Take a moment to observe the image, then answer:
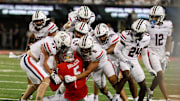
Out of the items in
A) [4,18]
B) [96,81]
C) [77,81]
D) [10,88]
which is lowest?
[4,18]

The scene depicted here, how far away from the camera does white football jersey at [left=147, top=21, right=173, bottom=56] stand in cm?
723

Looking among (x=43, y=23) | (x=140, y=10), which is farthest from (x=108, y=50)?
(x=140, y=10)

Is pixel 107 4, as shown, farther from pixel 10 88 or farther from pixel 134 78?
pixel 134 78

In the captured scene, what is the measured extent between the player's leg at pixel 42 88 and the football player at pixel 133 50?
55.2 inches

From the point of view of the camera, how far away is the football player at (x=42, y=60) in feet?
17.2

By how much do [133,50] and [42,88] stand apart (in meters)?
1.86

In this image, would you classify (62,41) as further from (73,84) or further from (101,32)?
(101,32)

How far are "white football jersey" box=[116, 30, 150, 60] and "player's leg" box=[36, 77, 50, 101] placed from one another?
5.38ft

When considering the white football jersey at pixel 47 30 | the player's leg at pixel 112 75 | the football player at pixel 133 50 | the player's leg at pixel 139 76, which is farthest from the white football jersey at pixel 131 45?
the white football jersey at pixel 47 30

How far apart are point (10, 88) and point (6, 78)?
1689 mm

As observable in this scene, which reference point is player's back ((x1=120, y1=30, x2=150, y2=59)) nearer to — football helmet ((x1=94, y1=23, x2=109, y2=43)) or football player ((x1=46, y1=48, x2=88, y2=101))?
football helmet ((x1=94, y1=23, x2=109, y2=43))

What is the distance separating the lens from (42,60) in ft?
20.1

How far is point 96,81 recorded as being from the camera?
6.36 metres

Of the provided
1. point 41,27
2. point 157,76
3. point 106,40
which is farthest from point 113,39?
point 41,27
